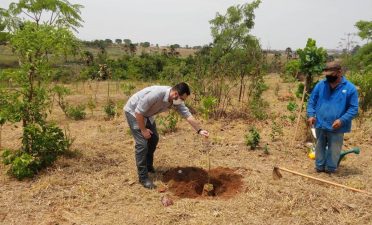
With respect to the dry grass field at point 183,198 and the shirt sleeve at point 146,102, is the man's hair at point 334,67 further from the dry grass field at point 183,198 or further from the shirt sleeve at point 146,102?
the shirt sleeve at point 146,102

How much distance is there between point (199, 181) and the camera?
4.87m

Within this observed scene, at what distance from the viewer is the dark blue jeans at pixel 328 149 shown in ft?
16.3

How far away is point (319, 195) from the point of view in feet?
14.2

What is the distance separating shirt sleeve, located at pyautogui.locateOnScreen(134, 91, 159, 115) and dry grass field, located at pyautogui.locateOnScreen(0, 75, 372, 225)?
1.05 meters

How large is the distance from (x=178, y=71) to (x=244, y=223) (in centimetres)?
716

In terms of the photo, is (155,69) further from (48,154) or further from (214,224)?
(214,224)

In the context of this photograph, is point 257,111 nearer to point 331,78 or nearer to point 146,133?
point 331,78

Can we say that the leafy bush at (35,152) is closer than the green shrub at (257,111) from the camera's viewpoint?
Yes

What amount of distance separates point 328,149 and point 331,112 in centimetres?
59

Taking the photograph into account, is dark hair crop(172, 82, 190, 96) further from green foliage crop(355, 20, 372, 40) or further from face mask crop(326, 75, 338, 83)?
green foliage crop(355, 20, 372, 40)

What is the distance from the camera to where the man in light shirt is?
14.0ft

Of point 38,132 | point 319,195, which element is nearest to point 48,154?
point 38,132

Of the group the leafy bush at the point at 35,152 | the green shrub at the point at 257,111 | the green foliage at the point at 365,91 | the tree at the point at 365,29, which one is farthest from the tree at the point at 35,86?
the tree at the point at 365,29

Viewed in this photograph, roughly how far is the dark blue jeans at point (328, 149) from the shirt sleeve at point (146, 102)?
Answer: 2.43 metres
